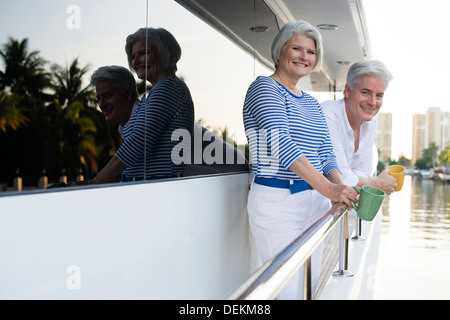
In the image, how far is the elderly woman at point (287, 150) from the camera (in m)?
2.31

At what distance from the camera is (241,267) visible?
3.23 metres

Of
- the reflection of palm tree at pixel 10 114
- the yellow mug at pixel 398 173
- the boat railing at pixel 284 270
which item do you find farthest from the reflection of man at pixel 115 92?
the yellow mug at pixel 398 173

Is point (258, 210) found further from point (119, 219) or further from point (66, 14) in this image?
point (66, 14)

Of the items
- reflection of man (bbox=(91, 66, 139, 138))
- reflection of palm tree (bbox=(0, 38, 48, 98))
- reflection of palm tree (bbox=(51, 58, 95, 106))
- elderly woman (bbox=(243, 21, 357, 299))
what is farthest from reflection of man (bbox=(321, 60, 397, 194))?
reflection of palm tree (bbox=(0, 38, 48, 98))

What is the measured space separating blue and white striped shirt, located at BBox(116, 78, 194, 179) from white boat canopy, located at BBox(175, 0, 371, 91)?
1.62 feet

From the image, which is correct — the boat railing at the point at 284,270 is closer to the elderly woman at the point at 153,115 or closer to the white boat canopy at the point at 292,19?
the elderly woman at the point at 153,115

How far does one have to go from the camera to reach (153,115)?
7.20ft

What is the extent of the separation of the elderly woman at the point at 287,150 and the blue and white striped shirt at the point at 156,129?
1.14ft

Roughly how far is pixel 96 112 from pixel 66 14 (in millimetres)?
348

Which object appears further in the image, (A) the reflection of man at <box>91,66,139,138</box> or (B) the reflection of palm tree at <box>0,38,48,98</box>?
(A) the reflection of man at <box>91,66,139,138</box>

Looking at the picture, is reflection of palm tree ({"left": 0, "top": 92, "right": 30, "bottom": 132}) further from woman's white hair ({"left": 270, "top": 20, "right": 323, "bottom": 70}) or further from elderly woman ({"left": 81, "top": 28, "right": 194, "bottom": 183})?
woman's white hair ({"left": 270, "top": 20, "right": 323, "bottom": 70})

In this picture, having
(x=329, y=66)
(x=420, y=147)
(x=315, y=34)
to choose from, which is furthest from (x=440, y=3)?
(x=420, y=147)

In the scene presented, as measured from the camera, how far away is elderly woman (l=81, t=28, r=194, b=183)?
1.97 meters

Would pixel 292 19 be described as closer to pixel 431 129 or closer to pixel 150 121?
pixel 150 121
